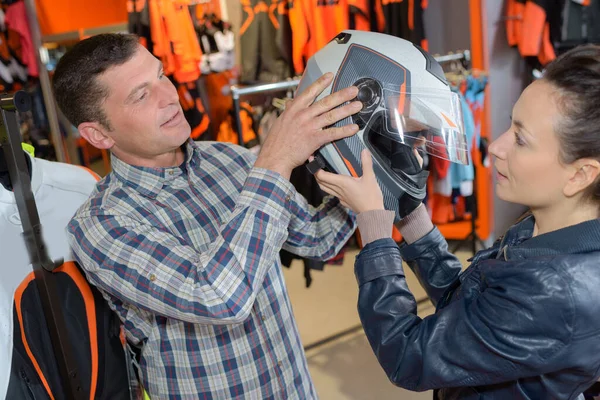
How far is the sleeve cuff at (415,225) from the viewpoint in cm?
130

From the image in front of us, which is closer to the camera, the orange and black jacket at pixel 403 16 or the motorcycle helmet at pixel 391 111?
the motorcycle helmet at pixel 391 111

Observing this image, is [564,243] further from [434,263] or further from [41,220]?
[41,220]

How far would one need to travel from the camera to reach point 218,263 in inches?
41.7

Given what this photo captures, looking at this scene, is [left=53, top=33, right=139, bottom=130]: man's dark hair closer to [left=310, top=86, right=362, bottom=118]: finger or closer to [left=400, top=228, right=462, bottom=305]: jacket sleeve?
[left=310, top=86, right=362, bottom=118]: finger

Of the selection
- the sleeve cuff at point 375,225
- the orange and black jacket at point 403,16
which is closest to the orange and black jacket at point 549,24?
the orange and black jacket at point 403,16

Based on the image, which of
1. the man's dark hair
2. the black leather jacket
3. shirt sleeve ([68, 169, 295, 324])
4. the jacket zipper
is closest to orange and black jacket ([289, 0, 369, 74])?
the man's dark hair

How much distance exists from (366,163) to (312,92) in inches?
7.1

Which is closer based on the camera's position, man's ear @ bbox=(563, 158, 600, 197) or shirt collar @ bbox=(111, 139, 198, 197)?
man's ear @ bbox=(563, 158, 600, 197)

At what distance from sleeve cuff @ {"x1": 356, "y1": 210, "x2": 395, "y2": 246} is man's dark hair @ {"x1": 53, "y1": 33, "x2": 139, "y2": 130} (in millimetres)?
624

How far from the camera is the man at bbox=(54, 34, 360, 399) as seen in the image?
3.56 ft

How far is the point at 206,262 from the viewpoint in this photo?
3.50 ft

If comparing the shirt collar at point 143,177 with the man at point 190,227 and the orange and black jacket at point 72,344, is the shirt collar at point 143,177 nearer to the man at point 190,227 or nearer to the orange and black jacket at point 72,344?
the man at point 190,227

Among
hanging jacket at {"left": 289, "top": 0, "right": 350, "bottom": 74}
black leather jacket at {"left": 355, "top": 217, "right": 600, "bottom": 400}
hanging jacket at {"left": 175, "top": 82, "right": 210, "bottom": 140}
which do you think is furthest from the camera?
hanging jacket at {"left": 175, "top": 82, "right": 210, "bottom": 140}

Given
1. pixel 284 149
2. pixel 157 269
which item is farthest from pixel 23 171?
pixel 284 149
